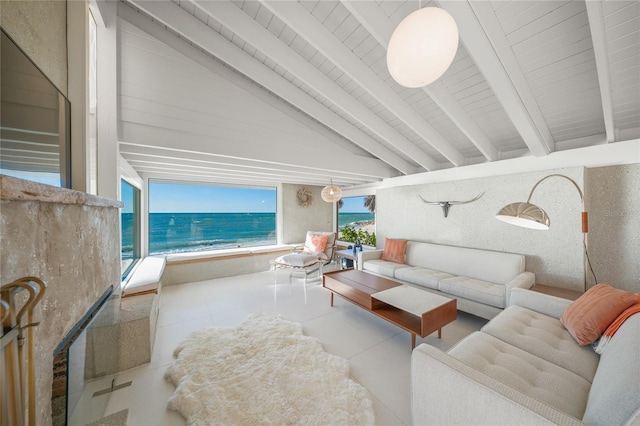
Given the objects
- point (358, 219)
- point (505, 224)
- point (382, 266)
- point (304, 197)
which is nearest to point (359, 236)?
point (358, 219)

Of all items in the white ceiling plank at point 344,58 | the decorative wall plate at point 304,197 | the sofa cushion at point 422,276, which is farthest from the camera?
the decorative wall plate at point 304,197

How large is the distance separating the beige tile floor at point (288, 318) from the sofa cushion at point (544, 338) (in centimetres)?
73

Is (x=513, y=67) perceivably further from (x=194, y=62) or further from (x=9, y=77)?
(x=194, y=62)

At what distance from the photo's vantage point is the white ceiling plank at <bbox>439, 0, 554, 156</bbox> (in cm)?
162

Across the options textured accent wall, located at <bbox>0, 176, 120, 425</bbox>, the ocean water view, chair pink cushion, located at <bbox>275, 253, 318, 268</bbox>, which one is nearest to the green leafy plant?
the ocean water view

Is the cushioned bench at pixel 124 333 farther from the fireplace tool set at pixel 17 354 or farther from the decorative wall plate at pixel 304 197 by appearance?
the decorative wall plate at pixel 304 197

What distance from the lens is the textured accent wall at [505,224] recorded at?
274 cm

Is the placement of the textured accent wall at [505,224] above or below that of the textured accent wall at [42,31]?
below

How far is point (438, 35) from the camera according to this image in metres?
1.06

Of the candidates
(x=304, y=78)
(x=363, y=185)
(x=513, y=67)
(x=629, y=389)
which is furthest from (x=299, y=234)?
(x=629, y=389)

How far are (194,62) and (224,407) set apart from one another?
3765 mm

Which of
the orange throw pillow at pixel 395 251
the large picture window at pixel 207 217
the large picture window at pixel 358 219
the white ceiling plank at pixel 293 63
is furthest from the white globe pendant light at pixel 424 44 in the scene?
the large picture window at pixel 207 217

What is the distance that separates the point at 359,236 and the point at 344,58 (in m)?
4.54

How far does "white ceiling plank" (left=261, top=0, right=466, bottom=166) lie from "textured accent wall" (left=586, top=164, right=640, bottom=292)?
1988 mm
